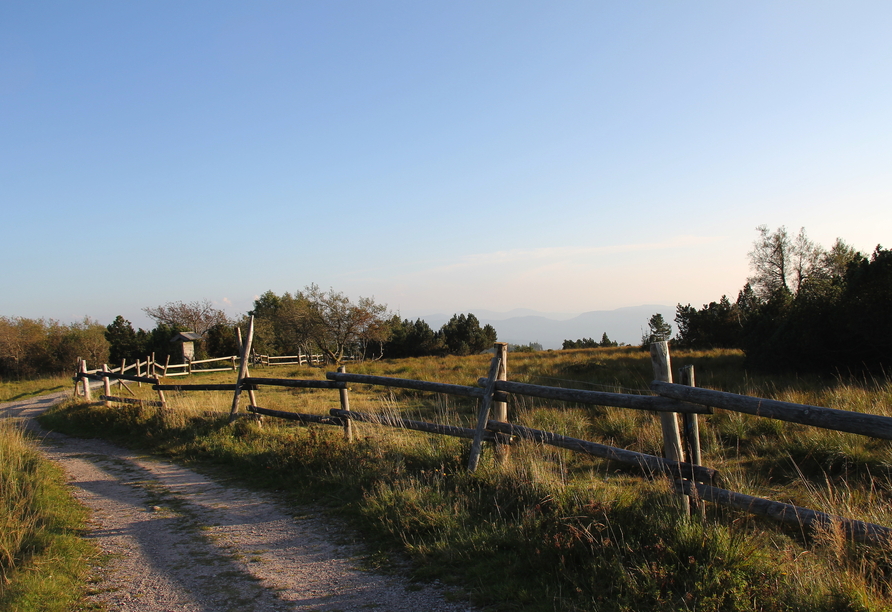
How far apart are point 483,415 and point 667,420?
230cm

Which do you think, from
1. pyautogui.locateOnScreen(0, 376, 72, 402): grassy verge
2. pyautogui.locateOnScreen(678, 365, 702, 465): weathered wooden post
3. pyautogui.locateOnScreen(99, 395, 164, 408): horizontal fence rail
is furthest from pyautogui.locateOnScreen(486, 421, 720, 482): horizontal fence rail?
pyautogui.locateOnScreen(0, 376, 72, 402): grassy verge

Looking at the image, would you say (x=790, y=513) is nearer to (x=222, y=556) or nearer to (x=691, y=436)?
(x=691, y=436)

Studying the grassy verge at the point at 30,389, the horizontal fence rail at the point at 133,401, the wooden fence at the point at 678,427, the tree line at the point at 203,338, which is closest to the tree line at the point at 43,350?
the tree line at the point at 203,338

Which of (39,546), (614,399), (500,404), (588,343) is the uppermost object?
(614,399)

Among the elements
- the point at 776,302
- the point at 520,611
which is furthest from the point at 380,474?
the point at 776,302

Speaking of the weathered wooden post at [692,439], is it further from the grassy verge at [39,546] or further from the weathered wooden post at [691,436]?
the grassy verge at [39,546]

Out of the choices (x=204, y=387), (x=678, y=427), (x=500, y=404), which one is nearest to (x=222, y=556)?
(x=500, y=404)

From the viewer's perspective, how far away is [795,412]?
3.76 metres

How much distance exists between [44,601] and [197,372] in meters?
32.1

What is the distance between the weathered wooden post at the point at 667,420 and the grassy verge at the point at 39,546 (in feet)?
16.6

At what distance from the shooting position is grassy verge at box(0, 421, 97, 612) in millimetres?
4012

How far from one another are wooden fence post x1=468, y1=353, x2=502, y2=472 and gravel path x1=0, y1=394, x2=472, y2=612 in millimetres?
1802

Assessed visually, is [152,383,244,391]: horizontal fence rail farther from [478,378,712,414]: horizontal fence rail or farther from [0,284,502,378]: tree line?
[0,284,502,378]: tree line

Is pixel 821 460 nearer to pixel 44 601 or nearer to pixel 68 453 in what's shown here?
pixel 44 601
